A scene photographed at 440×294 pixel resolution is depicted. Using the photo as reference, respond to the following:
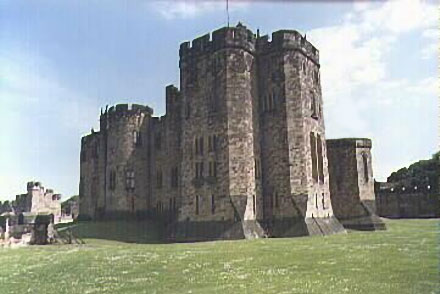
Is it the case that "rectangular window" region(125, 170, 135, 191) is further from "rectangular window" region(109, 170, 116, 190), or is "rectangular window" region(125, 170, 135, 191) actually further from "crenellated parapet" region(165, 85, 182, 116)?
"crenellated parapet" region(165, 85, 182, 116)

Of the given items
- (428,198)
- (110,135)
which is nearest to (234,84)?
(110,135)

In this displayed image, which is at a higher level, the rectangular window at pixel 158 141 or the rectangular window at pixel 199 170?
the rectangular window at pixel 158 141

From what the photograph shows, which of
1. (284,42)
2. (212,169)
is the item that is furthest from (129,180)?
(284,42)

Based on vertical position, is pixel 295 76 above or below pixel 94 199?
above

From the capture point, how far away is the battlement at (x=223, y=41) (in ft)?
120

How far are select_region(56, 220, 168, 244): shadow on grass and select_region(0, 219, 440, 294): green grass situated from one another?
13.1 metres

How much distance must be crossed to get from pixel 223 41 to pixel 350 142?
17.1m

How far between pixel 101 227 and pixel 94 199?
11823mm

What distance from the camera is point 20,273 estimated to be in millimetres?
19156

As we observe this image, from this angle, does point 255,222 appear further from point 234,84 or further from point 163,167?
point 163,167

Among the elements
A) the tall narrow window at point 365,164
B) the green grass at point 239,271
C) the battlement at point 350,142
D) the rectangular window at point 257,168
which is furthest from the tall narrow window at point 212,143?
the tall narrow window at point 365,164

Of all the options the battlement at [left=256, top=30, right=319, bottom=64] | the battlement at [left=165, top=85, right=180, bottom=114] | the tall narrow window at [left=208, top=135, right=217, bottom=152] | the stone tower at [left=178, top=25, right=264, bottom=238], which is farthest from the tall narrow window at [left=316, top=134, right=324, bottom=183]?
the battlement at [left=165, top=85, right=180, bottom=114]

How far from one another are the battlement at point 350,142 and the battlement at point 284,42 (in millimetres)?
10077

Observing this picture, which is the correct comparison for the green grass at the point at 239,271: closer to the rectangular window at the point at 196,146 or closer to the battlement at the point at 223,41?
the rectangular window at the point at 196,146
